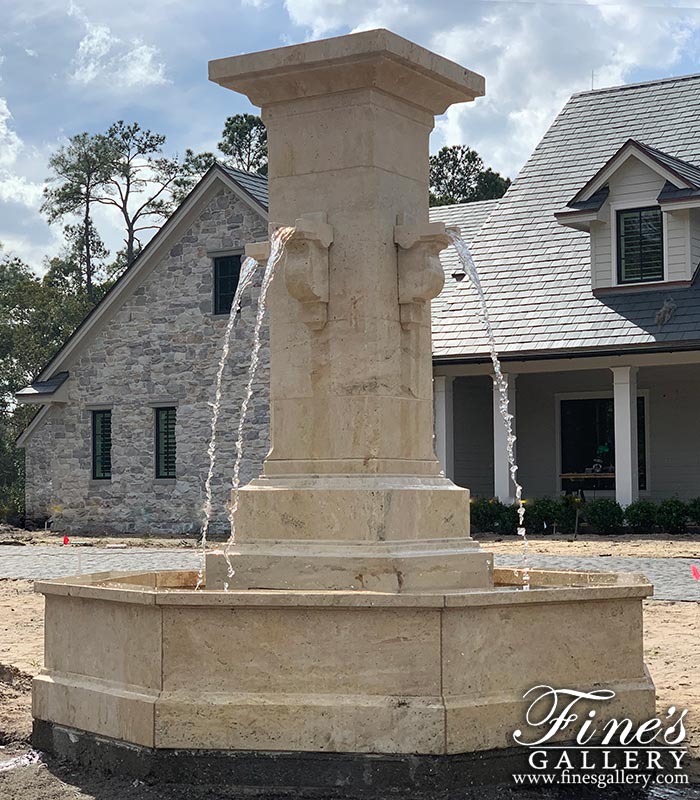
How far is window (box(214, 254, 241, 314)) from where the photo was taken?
933 inches

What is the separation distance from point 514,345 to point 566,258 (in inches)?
104

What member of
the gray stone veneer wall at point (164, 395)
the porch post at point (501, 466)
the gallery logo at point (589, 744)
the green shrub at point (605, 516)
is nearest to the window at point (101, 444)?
the gray stone veneer wall at point (164, 395)

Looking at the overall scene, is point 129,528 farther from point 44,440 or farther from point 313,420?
point 313,420

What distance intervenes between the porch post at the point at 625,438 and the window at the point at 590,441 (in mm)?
2189

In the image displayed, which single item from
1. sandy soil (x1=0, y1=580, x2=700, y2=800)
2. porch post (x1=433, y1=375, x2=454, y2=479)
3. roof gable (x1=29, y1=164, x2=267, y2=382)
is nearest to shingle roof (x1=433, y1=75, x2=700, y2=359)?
porch post (x1=433, y1=375, x2=454, y2=479)

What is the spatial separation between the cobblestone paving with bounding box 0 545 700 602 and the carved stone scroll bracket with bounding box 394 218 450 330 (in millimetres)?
5977

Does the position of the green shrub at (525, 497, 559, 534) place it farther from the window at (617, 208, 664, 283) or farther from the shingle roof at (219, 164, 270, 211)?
the shingle roof at (219, 164, 270, 211)

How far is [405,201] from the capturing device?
23.3 feet

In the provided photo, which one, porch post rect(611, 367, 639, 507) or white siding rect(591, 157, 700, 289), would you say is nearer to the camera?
porch post rect(611, 367, 639, 507)

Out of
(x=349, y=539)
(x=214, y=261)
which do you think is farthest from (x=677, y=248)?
(x=349, y=539)

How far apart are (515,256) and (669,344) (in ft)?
14.9

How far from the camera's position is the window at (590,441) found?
22755 mm

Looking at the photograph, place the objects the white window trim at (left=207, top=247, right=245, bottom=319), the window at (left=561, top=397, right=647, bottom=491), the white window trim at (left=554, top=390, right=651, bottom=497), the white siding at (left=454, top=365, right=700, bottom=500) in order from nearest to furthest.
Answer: the white siding at (left=454, top=365, right=700, bottom=500) < the white window trim at (left=554, top=390, right=651, bottom=497) < the window at (left=561, top=397, right=647, bottom=491) < the white window trim at (left=207, top=247, right=245, bottom=319)

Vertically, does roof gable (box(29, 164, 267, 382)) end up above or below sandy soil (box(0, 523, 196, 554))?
above
